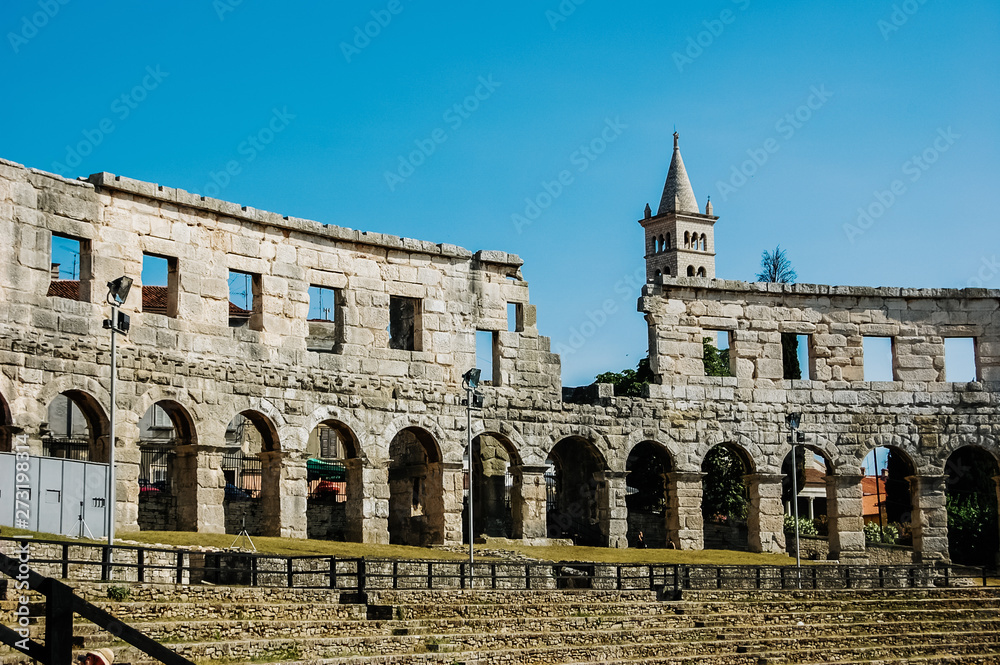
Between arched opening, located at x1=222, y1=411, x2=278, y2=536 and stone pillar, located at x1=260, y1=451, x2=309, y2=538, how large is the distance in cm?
2

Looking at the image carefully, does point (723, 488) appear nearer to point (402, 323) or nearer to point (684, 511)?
point (684, 511)

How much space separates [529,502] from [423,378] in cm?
433

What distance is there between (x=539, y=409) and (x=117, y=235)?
1186 centimetres

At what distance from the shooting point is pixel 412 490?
34531mm

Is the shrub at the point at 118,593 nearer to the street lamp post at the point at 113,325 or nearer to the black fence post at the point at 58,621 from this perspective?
the street lamp post at the point at 113,325

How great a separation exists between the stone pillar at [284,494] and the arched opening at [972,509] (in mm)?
20384

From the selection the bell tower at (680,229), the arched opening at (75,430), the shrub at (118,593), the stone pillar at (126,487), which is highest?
the bell tower at (680,229)

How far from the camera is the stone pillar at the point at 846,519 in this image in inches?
1393

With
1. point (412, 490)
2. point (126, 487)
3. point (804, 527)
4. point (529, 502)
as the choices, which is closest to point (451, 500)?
point (529, 502)

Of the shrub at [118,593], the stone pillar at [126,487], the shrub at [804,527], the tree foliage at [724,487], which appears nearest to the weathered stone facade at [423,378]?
the stone pillar at [126,487]

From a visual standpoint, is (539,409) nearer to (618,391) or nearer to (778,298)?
(778,298)

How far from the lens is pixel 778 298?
36.7 metres

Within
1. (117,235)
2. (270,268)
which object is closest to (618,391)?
(270,268)

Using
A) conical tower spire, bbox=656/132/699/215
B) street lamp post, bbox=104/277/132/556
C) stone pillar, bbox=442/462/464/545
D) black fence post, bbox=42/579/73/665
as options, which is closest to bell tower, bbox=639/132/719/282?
conical tower spire, bbox=656/132/699/215
